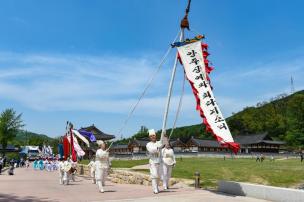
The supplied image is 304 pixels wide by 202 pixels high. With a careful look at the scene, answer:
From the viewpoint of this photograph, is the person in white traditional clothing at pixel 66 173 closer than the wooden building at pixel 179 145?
Yes

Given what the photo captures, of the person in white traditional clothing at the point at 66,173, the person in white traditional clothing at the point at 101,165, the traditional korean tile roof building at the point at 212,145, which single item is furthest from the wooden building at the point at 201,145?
the person in white traditional clothing at the point at 101,165

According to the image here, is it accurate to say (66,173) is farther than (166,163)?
Yes

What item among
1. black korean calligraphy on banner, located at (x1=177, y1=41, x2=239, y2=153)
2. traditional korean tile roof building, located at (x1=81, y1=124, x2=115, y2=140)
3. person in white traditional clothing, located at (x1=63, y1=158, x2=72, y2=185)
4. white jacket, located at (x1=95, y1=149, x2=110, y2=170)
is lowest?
person in white traditional clothing, located at (x1=63, y1=158, x2=72, y2=185)

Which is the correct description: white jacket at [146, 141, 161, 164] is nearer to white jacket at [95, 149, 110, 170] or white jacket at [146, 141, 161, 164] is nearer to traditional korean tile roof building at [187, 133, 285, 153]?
white jacket at [95, 149, 110, 170]

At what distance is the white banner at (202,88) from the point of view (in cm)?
1259

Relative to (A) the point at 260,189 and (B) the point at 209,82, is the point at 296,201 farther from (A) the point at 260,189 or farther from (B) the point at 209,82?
(B) the point at 209,82

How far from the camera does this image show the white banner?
41.3ft

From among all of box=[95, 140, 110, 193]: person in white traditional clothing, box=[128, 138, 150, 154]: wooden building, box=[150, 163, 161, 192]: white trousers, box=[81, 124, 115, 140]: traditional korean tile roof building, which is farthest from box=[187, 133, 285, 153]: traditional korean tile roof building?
box=[150, 163, 161, 192]: white trousers

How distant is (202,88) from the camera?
13.2m

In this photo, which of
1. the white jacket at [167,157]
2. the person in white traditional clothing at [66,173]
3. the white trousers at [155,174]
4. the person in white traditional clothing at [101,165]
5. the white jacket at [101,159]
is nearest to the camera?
the white trousers at [155,174]

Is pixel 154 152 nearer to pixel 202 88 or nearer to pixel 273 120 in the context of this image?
pixel 202 88

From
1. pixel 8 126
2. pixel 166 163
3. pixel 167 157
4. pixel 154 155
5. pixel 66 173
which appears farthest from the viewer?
pixel 8 126

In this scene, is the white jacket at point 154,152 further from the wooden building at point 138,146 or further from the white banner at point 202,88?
the wooden building at point 138,146

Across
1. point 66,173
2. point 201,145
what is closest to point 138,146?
point 201,145
